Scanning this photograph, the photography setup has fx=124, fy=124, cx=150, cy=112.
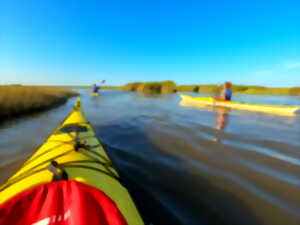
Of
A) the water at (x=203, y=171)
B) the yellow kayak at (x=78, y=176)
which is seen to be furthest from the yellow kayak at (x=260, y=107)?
the yellow kayak at (x=78, y=176)

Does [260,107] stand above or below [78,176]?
below

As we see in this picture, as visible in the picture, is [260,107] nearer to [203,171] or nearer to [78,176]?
[203,171]

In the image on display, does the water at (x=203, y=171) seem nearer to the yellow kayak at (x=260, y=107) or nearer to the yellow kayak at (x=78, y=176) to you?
the yellow kayak at (x=78, y=176)

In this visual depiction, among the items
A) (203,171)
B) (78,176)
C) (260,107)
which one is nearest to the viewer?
(78,176)

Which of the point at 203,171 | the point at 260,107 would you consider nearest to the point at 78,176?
the point at 203,171

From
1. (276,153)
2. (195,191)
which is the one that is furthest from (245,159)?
(195,191)

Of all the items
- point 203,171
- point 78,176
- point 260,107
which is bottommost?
point 203,171

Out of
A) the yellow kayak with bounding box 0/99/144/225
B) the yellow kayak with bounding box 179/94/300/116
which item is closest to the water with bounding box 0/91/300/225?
the yellow kayak with bounding box 0/99/144/225

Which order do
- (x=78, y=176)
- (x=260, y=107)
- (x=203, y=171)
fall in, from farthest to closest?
1. (x=260, y=107)
2. (x=203, y=171)
3. (x=78, y=176)

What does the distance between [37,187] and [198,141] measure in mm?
4654

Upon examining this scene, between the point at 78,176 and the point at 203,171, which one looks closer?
the point at 78,176

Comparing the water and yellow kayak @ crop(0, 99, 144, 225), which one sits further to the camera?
the water

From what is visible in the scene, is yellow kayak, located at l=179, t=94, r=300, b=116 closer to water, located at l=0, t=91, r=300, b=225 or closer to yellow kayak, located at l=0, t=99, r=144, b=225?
water, located at l=0, t=91, r=300, b=225

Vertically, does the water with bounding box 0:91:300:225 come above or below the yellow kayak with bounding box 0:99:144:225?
below
